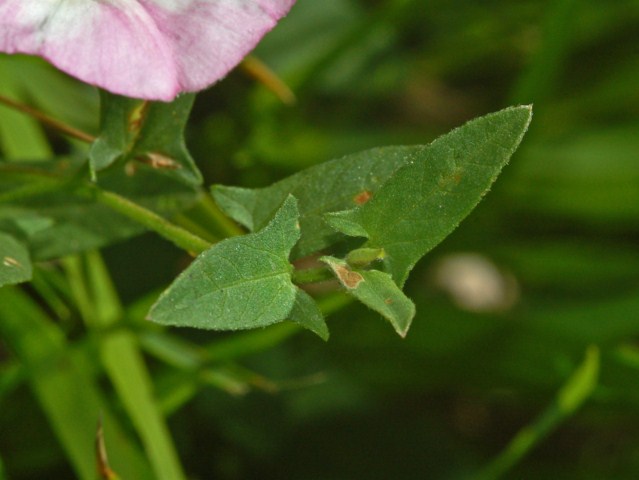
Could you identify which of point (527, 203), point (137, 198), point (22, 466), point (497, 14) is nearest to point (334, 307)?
point (137, 198)

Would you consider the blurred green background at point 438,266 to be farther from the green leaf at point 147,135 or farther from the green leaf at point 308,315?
the green leaf at point 308,315

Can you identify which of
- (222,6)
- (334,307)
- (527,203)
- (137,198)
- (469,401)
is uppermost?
(222,6)

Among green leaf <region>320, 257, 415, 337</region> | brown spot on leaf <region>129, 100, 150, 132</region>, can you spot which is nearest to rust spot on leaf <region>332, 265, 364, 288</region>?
green leaf <region>320, 257, 415, 337</region>

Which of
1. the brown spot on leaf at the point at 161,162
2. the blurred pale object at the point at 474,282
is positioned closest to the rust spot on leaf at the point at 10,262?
the brown spot on leaf at the point at 161,162

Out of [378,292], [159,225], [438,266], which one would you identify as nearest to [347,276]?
[378,292]

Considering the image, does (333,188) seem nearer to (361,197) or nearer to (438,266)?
(361,197)

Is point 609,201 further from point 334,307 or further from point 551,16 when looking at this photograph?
point 334,307

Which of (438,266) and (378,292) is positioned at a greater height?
(378,292)
